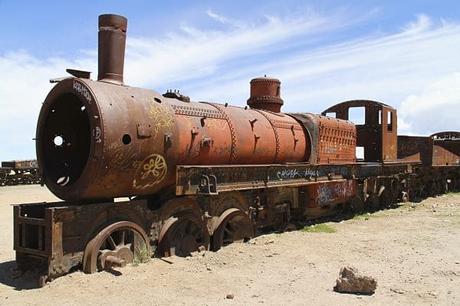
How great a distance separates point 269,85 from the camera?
39.1ft

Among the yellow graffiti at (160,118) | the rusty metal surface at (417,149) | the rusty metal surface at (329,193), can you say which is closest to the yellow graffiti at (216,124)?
the yellow graffiti at (160,118)

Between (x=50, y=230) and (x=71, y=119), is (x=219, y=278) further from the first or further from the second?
(x=71, y=119)

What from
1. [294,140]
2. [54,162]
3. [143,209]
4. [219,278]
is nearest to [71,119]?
[54,162]

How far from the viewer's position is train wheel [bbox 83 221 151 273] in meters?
6.67

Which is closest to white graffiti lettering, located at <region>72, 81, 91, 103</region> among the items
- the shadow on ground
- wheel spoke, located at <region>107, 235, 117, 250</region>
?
wheel spoke, located at <region>107, 235, 117, 250</region>

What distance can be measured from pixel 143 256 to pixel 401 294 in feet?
11.8

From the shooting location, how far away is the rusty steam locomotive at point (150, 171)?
676cm

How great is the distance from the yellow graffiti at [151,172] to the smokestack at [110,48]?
4.52 ft

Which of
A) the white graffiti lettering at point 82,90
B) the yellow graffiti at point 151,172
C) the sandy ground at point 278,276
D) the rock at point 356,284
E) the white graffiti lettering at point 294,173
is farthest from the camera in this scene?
the white graffiti lettering at point 294,173

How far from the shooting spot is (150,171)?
7531mm

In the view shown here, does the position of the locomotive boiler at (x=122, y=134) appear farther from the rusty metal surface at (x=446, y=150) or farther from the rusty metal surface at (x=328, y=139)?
the rusty metal surface at (x=446, y=150)

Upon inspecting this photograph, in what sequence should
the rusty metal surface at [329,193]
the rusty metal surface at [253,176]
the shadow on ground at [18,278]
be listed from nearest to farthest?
the shadow on ground at [18,278]
the rusty metal surface at [253,176]
the rusty metal surface at [329,193]

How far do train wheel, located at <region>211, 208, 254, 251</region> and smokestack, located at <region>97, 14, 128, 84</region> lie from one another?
3.00 meters

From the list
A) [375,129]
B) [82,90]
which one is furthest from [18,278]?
[375,129]
